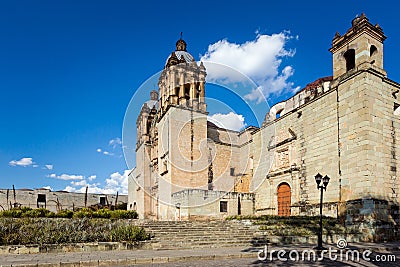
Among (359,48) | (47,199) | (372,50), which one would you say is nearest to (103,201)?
(47,199)

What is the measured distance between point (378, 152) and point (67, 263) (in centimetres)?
1448

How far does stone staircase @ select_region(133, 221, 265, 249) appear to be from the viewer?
1197 cm

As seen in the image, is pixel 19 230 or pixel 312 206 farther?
pixel 312 206

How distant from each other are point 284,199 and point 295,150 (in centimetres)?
341

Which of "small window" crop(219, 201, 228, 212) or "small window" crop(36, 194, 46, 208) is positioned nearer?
"small window" crop(219, 201, 228, 212)

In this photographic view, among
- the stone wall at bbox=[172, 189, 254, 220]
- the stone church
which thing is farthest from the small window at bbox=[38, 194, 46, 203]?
the stone wall at bbox=[172, 189, 254, 220]

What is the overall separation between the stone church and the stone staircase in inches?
202

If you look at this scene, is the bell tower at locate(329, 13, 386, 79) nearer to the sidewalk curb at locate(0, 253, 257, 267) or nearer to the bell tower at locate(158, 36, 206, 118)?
the bell tower at locate(158, 36, 206, 118)

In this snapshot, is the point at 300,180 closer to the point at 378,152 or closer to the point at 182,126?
the point at 378,152

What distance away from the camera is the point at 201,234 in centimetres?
1330

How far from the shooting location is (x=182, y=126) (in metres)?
24.6

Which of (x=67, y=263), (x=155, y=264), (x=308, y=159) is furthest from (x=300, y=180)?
(x=67, y=263)

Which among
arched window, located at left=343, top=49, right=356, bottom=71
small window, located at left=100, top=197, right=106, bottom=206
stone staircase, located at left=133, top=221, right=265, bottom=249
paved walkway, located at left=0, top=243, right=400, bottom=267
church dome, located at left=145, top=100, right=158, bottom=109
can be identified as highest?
church dome, located at left=145, top=100, right=158, bottom=109

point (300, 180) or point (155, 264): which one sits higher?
point (300, 180)
